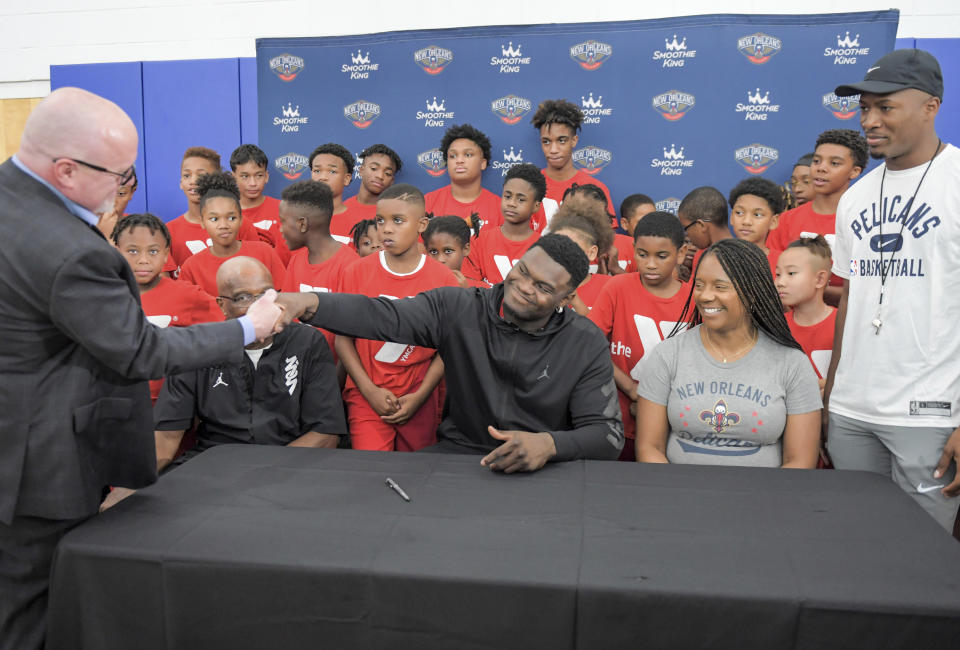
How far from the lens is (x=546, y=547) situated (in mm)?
1403

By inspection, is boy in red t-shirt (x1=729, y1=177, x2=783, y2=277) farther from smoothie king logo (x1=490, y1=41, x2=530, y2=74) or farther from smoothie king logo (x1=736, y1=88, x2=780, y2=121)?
smoothie king logo (x1=490, y1=41, x2=530, y2=74)

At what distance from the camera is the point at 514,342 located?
238cm

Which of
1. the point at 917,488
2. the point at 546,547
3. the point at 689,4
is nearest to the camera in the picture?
the point at 546,547

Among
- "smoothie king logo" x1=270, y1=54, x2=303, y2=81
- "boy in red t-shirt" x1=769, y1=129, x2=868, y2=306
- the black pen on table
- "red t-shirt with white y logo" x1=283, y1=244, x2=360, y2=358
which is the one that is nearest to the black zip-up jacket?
the black pen on table

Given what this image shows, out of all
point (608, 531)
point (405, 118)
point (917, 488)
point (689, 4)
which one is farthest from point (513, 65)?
point (608, 531)

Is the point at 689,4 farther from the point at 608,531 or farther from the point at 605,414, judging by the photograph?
the point at 608,531

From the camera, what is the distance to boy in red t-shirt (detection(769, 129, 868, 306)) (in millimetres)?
4160

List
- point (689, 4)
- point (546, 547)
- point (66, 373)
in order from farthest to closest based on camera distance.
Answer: point (689, 4) → point (66, 373) → point (546, 547)

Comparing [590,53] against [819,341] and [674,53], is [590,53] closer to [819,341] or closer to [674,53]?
[674,53]

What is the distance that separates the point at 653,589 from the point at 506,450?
0.63 m

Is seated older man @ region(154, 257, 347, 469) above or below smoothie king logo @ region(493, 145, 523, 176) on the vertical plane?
below

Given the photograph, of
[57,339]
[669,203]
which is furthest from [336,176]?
[57,339]

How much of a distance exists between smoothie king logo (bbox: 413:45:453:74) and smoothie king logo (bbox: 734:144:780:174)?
7.90 ft

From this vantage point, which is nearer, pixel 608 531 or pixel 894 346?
pixel 608 531
